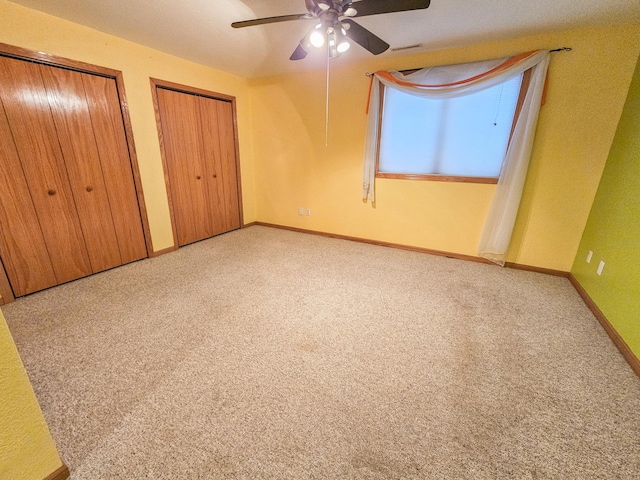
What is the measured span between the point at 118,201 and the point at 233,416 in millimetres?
2681

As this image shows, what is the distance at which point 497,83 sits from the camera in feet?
8.57

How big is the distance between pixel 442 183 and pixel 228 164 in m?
3.06

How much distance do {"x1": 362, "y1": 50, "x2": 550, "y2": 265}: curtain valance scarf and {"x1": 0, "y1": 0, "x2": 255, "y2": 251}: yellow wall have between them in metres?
2.20

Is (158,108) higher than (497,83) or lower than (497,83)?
lower

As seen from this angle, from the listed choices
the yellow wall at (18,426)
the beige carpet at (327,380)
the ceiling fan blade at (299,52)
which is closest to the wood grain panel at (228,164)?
the beige carpet at (327,380)

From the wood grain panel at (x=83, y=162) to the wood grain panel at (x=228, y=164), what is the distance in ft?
5.17

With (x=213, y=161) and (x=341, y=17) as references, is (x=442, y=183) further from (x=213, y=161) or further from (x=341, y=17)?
(x=213, y=161)

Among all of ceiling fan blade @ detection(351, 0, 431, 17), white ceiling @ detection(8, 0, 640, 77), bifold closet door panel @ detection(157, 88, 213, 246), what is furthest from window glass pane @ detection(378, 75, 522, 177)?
bifold closet door panel @ detection(157, 88, 213, 246)

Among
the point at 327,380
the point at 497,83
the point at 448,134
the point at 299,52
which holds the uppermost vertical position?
the point at 299,52

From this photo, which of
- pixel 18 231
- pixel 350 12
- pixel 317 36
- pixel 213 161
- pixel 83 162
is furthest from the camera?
pixel 213 161

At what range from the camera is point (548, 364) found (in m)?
1.63

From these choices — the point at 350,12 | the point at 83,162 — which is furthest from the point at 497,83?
the point at 83,162

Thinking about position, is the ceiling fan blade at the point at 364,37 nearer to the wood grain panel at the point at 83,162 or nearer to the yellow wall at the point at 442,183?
the yellow wall at the point at 442,183

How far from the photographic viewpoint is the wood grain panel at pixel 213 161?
3574mm
